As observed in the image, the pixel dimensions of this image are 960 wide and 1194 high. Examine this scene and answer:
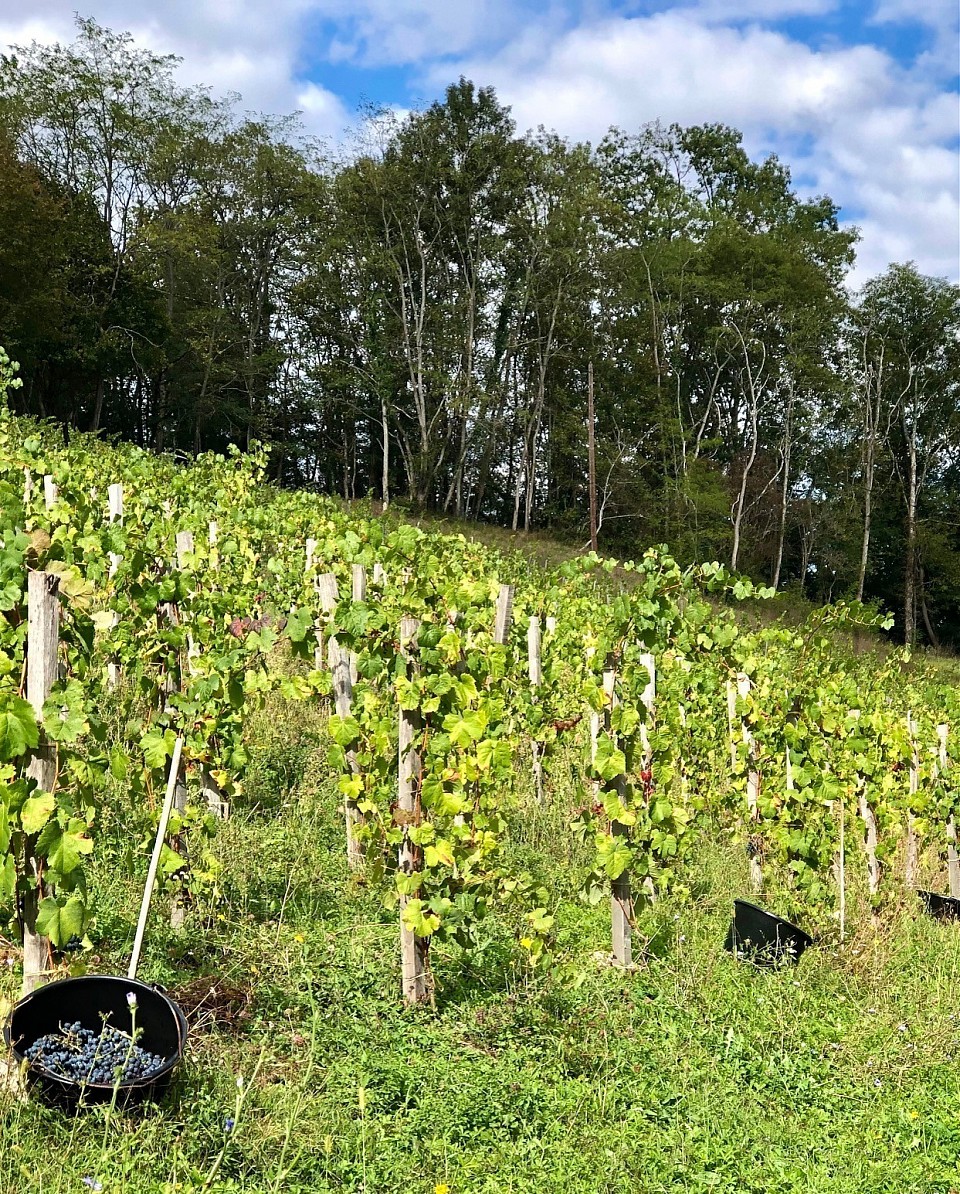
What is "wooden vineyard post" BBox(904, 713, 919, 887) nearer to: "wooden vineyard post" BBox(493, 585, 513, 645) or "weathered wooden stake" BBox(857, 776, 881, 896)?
"weathered wooden stake" BBox(857, 776, 881, 896)

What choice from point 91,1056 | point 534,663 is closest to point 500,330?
point 534,663

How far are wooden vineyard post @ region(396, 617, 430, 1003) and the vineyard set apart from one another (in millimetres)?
13

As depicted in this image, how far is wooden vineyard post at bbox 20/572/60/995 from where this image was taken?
2.53 meters

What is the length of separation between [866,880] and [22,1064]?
177 inches

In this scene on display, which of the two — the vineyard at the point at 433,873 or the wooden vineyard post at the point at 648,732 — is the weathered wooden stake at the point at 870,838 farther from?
the wooden vineyard post at the point at 648,732

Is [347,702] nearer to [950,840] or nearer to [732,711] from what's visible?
[732,711]

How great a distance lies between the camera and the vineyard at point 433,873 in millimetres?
2586

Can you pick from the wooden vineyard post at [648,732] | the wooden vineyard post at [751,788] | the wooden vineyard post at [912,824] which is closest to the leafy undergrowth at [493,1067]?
the wooden vineyard post at [648,732]

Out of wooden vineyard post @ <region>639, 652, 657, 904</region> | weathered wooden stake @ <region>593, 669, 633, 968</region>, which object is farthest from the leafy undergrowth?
wooden vineyard post @ <region>639, 652, 657, 904</region>

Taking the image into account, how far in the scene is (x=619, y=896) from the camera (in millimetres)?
4086

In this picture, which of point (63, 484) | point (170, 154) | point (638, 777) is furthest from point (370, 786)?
point (170, 154)

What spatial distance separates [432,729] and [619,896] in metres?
1.32

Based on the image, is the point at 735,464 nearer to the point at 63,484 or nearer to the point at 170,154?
the point at 170,154

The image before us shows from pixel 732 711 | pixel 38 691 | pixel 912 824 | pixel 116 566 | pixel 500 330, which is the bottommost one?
pixel 912 824
